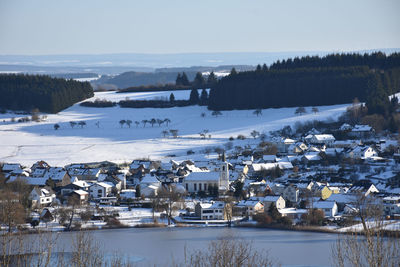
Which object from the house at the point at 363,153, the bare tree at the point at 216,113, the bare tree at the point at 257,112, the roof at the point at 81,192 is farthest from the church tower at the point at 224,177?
the bare tree at the point at 216,113

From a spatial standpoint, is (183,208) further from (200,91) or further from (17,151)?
(200,91)

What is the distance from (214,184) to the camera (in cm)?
1883

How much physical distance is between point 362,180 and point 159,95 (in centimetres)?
2225

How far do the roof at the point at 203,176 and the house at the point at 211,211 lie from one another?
2990 millimetres

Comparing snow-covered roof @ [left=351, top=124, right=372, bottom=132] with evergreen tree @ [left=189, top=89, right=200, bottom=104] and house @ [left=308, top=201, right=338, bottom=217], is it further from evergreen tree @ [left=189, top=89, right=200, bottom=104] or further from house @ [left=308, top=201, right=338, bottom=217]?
evergreen tree @ [left=189, top=89, right=200, bottom=104]

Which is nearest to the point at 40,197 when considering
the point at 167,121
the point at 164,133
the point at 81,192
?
the point at 81,192

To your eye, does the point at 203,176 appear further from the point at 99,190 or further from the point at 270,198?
the point at 270,198

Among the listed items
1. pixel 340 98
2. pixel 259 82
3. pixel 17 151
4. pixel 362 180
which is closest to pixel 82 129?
pixel 17 151

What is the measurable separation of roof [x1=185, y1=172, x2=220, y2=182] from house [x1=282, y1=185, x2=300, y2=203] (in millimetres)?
1991

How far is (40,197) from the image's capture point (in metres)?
17.0

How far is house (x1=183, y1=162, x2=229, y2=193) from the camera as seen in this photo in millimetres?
18756

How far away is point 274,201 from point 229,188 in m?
2.71

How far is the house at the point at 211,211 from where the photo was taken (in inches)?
617

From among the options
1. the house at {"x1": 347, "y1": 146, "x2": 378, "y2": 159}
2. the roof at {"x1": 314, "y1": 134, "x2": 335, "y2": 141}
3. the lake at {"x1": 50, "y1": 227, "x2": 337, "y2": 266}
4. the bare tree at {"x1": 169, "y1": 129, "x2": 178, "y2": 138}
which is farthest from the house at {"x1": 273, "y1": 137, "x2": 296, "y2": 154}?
the lake at {"x1": 50, "y1": 227, "x2": 337, "y2": 266}
